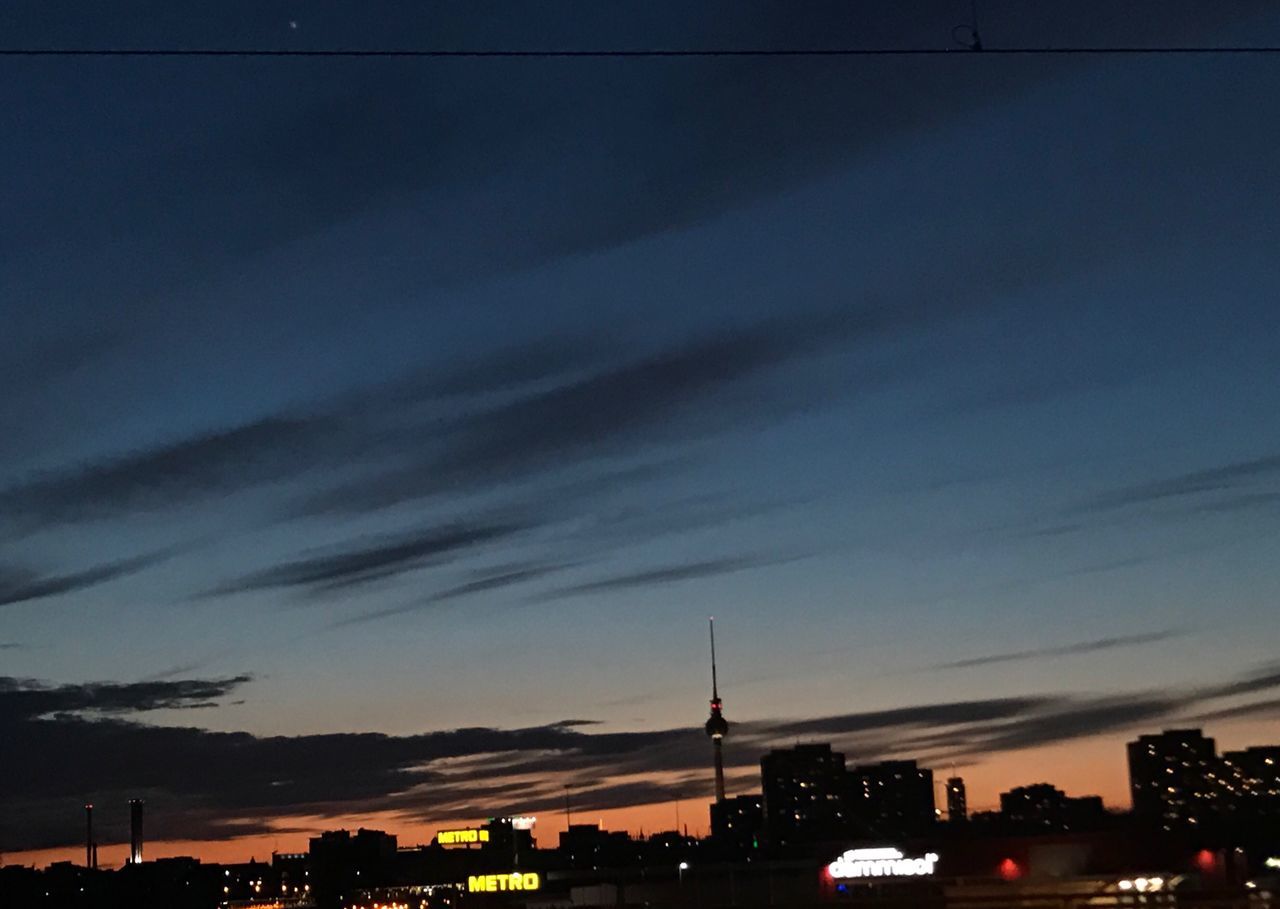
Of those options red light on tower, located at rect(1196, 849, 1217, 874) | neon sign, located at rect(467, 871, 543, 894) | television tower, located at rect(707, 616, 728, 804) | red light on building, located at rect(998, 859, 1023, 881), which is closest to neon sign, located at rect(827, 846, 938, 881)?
red light on building, located at rect(998, 859, 1023, 881)

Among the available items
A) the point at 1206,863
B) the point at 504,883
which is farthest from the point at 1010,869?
the point at 504,883

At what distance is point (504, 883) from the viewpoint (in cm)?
9906

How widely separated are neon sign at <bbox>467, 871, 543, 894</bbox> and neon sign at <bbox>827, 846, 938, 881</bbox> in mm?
26513

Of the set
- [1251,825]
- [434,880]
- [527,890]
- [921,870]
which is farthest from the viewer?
[434,880]

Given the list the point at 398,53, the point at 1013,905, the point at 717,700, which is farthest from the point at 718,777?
the point at 398,53

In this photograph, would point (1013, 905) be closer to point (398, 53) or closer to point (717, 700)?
point (398, 53)

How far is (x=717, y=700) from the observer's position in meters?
152

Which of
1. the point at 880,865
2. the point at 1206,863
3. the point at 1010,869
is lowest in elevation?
the point at 1206,863

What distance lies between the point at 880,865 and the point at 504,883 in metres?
32.5

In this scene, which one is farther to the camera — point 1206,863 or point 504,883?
point 504,883

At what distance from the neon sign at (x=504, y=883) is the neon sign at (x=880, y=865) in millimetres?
26513

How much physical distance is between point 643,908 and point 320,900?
158730mm

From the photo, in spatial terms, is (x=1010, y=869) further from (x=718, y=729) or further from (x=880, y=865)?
(x=718, y=729)

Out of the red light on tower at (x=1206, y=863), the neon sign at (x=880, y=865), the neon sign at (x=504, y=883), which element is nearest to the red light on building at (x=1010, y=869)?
the neon sign at (x=880, y=865)
